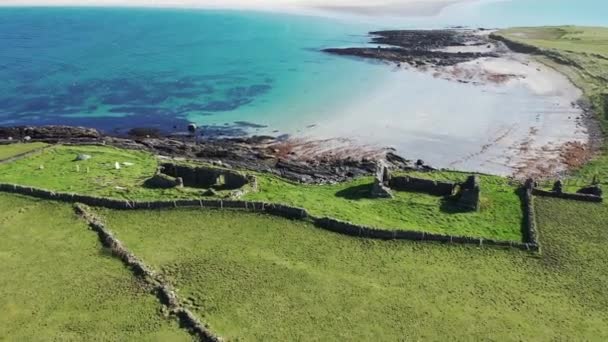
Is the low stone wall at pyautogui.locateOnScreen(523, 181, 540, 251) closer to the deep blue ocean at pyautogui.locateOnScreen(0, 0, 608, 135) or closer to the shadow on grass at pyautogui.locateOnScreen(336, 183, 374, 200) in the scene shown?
the shadow on grass at pyautogui.locateOnScreen(336, 183, 374, 200)

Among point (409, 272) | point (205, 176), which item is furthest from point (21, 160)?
point (409, 272)

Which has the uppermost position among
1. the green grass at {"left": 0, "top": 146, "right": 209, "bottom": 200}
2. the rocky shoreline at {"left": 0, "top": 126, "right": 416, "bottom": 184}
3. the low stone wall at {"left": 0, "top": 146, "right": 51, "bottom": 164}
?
the low stone wall at {"left": 0, "top": 146, "right": 51, "bottom": 164}

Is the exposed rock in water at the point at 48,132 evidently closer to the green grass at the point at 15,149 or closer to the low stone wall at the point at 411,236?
the green grass at the point at 15,149

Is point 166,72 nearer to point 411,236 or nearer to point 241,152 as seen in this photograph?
point 241,152

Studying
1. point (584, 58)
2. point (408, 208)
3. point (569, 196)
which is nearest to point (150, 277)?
point (408, 208)

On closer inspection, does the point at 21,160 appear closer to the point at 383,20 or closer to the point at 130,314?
the point at 130,314

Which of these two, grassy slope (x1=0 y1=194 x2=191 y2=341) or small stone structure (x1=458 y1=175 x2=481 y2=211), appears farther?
small stone structure (x1=458 y1=175 x2=481 y2=211)

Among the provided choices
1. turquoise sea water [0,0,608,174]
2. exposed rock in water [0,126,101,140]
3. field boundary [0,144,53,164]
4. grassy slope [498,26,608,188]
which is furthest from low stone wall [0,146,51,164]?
grassy slope [498,26,608,188]
